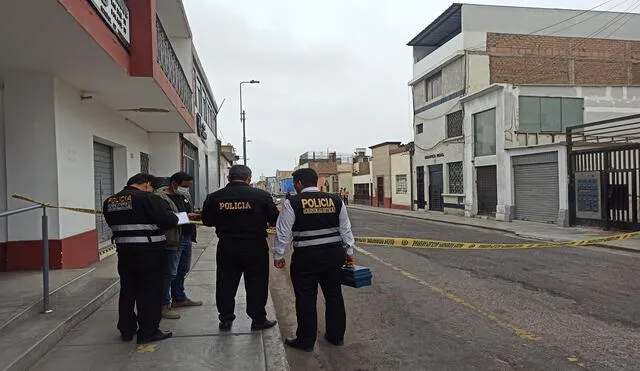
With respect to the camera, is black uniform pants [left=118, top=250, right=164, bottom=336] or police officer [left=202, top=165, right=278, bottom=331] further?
police officer [left=202, top=165, right=278, bottom=331]

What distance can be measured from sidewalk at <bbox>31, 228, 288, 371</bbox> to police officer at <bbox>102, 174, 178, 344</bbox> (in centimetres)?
23

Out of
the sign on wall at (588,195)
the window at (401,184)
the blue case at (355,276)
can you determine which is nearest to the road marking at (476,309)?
the blue case at (355,276)

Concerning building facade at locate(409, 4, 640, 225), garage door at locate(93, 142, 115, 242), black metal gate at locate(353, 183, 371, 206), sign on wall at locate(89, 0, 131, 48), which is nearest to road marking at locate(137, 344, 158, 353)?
sign on wall at locate(89, 0, 131, 48)

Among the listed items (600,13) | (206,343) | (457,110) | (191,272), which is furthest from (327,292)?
(600,13)

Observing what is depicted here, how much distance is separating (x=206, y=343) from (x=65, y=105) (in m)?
5.15

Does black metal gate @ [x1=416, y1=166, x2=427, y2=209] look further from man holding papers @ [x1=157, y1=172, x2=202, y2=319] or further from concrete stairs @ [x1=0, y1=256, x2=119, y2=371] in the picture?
man holding papers @ [x1=157, y1=172, x2=202, y2=319]

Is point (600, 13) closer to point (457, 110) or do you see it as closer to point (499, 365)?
point (457, 110)

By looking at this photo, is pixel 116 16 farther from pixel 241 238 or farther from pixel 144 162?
pixel 144 162

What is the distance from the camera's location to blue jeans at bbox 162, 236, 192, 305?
5348 millimetres

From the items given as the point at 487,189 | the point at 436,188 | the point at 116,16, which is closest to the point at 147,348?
the point at 116,16

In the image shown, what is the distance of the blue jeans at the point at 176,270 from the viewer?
535 cm

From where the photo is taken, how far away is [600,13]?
29.0 metres

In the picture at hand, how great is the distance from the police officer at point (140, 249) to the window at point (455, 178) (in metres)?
23.7

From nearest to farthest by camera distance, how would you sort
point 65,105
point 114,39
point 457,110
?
point 114,39
point 65,105
point 457,110
